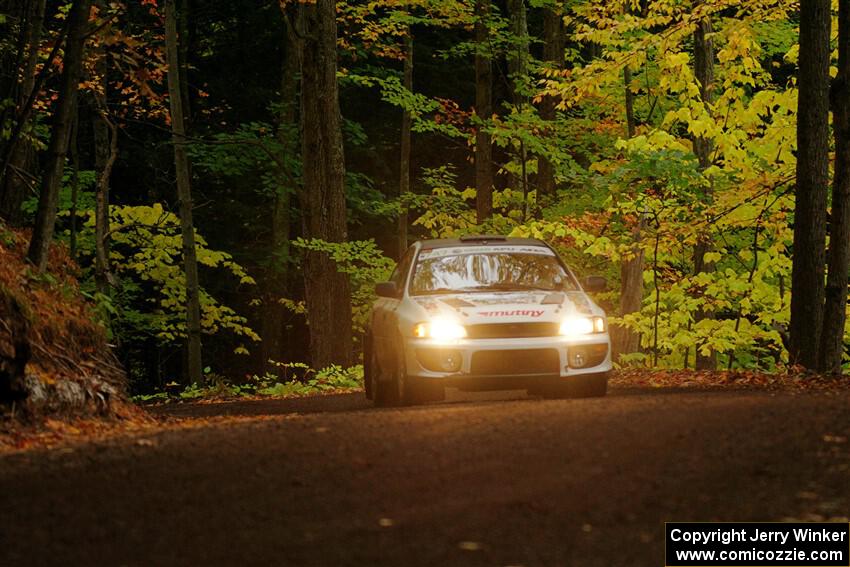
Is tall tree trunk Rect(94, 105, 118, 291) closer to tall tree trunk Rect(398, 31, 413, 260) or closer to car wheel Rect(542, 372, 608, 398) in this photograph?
tall tree trunk Rect(398, 31, 413, 260)

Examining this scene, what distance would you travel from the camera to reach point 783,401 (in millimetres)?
8844

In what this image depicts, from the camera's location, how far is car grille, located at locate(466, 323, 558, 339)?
10719 mm

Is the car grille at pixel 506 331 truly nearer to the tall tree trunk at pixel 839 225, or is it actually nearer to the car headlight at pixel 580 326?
the car headlight at pixel 580 326

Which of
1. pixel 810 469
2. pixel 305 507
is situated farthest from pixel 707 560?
pixel 305 507

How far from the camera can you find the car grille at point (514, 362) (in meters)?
10.7

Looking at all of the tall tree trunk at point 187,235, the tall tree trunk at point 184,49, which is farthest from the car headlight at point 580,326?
the tall tree trunk at point 184,49

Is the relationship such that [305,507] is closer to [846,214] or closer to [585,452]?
[585,452]

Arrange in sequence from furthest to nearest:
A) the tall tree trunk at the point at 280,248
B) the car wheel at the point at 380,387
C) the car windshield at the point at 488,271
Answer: the tall tree trunk at the point at 280,248 < the car windshield at the point at 488,271 < the car wheel at the point at 380,387

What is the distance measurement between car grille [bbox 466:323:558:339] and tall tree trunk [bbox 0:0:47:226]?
571cm

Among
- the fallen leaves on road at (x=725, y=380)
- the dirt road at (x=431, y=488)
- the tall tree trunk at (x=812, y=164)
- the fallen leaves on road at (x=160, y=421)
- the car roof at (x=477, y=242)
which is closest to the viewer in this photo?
the dirt road at (x=431, y=488)

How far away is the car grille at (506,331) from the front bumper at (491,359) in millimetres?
42

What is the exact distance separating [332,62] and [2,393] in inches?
504

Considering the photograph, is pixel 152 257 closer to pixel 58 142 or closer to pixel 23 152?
pixel 23 152

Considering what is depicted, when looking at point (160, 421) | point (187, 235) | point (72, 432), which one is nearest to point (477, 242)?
point (160, 421)
